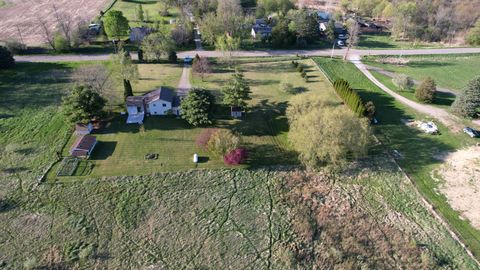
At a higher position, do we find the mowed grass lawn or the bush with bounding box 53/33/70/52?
the bush with bounding box 53/33/70/52

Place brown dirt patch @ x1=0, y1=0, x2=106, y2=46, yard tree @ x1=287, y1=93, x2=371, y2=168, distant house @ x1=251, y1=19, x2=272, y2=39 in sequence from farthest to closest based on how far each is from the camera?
1. distant house @ x1=251, y1=19, x2=272, y2=39
2. brown dirt patch @ x1=0, y1=0, x2=106, y2=46
3. yard tree @ x1=287, y1=93, x2=371, y2=168

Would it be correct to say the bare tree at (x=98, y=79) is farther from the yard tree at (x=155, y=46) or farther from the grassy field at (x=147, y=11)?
the grassy field at (x=147, y=11)

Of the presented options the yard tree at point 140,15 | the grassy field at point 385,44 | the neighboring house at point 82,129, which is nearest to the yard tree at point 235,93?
the neighboring house at point 82,129

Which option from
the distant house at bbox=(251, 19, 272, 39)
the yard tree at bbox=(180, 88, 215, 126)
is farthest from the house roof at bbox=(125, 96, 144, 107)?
the distant house at bbox=(251, 19, 272, 39)

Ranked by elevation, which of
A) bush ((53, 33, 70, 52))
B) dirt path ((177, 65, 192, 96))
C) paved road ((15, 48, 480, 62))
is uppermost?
bush ((53, 33, 70, 52))

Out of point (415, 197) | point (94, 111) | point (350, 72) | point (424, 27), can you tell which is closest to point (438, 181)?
point (415, 197)

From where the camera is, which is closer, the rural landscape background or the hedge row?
the rural landscape background

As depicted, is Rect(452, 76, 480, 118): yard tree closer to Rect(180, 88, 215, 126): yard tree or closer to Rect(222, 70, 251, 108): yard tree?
Rect(222, 70, 251, 108): yard tree

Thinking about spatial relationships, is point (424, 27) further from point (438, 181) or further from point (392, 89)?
point (438, 181)
